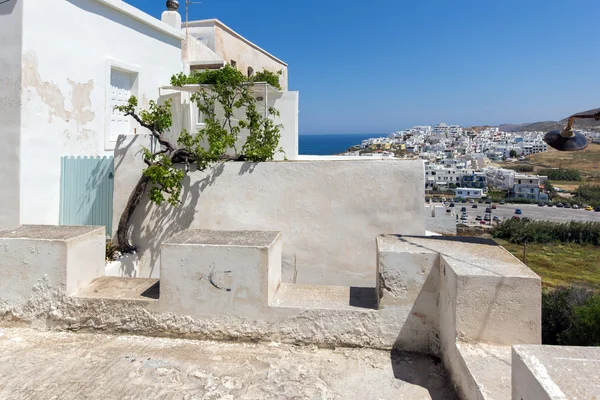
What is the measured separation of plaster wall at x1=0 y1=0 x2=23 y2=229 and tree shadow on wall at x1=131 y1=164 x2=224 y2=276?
6.76ft

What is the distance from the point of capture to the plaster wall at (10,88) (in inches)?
267

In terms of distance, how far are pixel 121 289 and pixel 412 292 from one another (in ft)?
8.42

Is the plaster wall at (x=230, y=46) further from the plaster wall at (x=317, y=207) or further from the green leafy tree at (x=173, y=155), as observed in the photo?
the plaster wall at (x=317, y=207)

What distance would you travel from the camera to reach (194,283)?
341 cm

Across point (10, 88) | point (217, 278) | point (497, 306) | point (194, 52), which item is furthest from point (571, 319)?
point (10, 88)

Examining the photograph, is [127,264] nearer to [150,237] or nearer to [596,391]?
[150,237]

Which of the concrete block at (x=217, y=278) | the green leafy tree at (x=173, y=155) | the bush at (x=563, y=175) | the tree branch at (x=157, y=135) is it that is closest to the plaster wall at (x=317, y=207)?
the green leafy tree at (x=173, y=155)

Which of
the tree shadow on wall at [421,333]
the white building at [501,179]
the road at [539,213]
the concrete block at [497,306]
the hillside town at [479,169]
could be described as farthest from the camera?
the white building at [501,179]

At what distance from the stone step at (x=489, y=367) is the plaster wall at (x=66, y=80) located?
281 inches

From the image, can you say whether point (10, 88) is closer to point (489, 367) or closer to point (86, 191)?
point (86, 191)

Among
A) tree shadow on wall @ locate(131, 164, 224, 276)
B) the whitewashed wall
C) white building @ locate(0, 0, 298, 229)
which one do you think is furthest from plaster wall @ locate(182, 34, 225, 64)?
tree shadow on wall @ locate(131, 164, 224, 276)

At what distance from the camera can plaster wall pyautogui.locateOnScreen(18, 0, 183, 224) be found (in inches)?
276

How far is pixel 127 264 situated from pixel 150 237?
1.77 feet

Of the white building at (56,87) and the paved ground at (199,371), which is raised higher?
the white building at (56,87)
